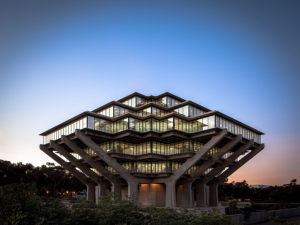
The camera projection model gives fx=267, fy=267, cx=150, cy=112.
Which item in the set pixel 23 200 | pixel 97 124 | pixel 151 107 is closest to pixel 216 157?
pixel 151 107

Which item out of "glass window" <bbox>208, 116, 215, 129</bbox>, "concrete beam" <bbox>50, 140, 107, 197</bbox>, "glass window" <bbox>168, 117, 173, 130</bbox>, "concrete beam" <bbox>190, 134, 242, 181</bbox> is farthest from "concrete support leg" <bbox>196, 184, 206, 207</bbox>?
"concrete beam" <bbox>50, 140, 107, 197</bbox>

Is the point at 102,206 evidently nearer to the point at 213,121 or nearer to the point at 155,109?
the point at 213,121

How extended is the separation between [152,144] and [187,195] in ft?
41.1

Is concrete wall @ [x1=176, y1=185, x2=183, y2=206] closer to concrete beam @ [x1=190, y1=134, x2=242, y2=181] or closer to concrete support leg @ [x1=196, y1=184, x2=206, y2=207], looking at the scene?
concrete support leg @ [x1=196, y1=184, x2=206, y2=207]

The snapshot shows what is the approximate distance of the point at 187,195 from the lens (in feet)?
174

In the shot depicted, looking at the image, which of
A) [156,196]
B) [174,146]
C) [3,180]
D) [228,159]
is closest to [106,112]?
[174,146]

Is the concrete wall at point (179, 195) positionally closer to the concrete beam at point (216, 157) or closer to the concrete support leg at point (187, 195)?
the concrete support leg at point (187, 195)

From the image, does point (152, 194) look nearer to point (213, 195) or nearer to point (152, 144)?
point (152, 144)

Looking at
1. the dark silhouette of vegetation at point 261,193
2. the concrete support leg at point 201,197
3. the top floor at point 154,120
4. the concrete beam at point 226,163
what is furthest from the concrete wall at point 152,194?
the dark silhouette of vegetation at point 261,193

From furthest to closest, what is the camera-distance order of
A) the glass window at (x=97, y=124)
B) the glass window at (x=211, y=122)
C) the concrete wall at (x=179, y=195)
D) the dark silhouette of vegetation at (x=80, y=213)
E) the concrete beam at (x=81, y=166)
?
1. the concrete wall at (x=179, y=195)
2. the concrete beam at (x=81, y=166)
3. the glass window at (x=97, y=124)
4. the glass window at (x=211, y=122)
5. the dark silhouette of vegetation at (x=80, y=213)

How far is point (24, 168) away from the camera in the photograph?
75.6m

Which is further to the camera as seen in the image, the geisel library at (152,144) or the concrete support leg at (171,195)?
the concrete support leg at (171,195)

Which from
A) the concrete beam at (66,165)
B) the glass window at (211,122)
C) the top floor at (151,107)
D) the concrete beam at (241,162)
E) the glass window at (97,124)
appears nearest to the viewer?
the glass window at (211,122)

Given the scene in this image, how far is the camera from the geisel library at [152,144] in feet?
159
